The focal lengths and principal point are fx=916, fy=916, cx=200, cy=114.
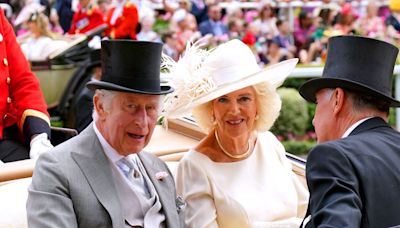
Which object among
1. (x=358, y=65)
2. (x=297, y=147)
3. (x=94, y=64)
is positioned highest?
(x=358, y=65)

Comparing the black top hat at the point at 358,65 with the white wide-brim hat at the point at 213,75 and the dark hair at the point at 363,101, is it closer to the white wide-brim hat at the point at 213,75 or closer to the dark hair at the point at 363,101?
the dark hair at the point at 363,101

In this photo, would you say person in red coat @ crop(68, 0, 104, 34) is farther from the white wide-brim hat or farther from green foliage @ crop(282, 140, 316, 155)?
the white wide-brim hat

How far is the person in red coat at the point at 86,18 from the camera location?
42.9 feet

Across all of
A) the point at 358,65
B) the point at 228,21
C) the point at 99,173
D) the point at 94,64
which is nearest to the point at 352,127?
the point at 358,65

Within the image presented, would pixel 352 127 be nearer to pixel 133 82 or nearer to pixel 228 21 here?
pixel 133 82

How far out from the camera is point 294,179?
4320mm

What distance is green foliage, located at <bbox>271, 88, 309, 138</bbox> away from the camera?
446 inches

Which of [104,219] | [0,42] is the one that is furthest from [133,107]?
[0,42]

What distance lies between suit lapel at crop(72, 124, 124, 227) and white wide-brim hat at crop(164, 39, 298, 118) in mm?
740

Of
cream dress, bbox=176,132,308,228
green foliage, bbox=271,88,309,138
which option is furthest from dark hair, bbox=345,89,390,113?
green foliage, bbox=271,88,309,138

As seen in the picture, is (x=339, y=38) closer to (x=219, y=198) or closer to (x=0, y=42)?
(x=219, y=198)

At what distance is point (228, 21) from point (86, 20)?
2.83 meters

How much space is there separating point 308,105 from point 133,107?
8643 mm

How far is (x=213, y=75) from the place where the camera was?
13.8 feet
